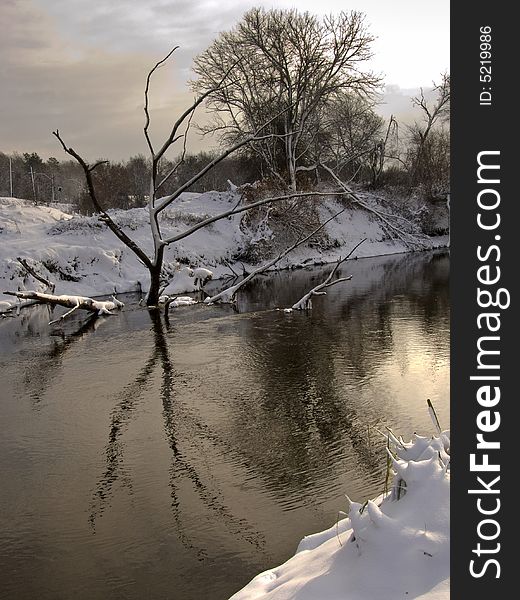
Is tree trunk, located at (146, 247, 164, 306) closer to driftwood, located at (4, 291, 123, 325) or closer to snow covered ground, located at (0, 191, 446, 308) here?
driftwood, located at (4, 291, 123, 325)

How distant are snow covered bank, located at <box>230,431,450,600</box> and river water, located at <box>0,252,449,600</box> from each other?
0.61m

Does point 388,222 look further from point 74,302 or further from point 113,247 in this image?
point 74,302

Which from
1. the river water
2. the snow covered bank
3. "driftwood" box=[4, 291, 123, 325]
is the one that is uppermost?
"driftwood" box=[4, 291, 123, 325]

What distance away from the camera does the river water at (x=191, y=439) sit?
4.46 metres

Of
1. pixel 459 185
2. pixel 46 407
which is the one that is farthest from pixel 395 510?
pixel 46 407

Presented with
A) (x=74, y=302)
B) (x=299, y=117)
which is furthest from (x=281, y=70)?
(x=74, y=302)

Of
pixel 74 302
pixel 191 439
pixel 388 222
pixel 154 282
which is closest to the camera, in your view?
pixel 191 439

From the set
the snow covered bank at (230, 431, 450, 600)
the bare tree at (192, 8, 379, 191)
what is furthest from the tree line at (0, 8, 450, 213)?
the snow covered bank at (230, 431, 450, 600)

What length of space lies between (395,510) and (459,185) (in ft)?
6.01

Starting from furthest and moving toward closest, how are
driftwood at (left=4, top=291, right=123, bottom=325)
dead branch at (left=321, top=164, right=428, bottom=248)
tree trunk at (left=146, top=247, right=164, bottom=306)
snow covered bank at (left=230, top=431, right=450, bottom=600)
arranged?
dead branch at (left=321, top=164, right=428, bottom=248) → tree trunk at (left=146, top=247, right=164, bottom=306) → driftwood at (left=4, top=291, right=123, bottom=325) → snow covered bank at (left=230, top=431, right=450, bottom=600)

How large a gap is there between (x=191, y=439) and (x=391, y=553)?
13.1ft

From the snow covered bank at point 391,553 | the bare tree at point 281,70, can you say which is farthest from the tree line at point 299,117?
the snow covered bank at point 391,553

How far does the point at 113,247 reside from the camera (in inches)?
880

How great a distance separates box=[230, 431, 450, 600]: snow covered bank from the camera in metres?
2.92
